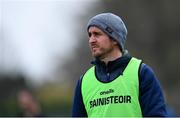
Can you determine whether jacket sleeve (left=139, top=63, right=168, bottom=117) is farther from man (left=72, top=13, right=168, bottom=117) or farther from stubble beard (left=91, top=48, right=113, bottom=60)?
stubble beard (left=91, top=48, right=113, bottom=60)

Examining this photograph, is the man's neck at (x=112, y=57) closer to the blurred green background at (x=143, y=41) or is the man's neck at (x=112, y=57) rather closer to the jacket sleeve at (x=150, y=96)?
the jacket sleeve at (x=150, y=96)

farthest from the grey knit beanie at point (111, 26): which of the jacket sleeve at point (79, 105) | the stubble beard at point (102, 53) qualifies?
the jacket sleeve at point (79, 105)

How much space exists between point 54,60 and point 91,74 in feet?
187

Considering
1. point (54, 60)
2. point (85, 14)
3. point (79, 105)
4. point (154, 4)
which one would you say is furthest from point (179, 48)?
point (79, 105)

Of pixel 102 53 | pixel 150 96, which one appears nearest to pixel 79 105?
pixel 102 53

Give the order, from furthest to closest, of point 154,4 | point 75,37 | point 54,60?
point 54,60
point 75,37
point 154,4

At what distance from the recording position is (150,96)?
745 centimetres

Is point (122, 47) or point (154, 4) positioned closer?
point (122, 47)

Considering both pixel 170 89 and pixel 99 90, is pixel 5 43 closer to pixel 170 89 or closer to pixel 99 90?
pixel 170 89

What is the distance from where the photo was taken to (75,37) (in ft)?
185

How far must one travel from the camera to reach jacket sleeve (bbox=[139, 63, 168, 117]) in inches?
293

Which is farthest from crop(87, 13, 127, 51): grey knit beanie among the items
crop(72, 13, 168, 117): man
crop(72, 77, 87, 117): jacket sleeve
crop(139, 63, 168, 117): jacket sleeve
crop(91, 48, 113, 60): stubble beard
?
crop(72, 77, 87, 117): jacket sleeve

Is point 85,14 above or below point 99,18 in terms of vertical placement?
below

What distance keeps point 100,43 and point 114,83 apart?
0.39 meters
